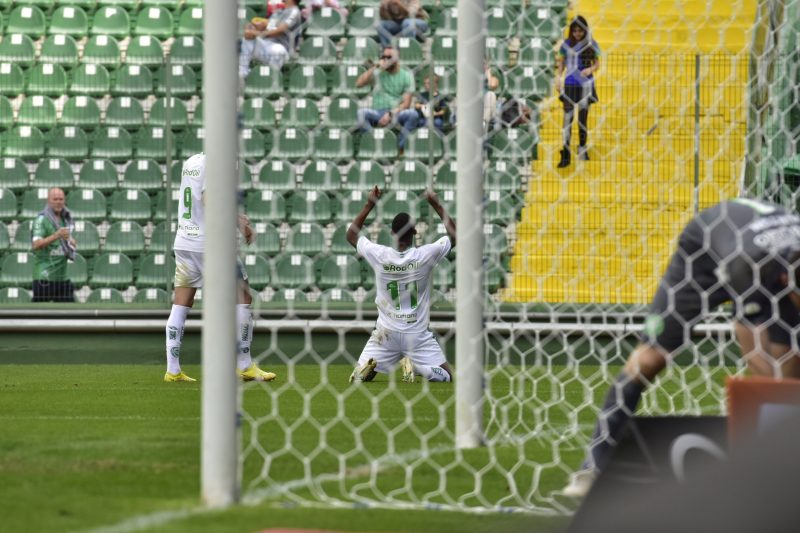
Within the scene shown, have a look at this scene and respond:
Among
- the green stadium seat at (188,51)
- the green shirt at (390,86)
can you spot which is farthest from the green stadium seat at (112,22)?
the green shirt at (390,86)

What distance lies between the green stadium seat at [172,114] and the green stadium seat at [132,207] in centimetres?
73

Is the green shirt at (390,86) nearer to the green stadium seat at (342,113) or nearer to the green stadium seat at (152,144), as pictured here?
the green stadium seat at (342,113)

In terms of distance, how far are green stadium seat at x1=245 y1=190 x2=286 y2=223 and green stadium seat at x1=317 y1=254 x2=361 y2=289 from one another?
62 centimetres

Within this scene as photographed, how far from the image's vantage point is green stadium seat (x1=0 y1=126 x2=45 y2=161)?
1374 centimetres

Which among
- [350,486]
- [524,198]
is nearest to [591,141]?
[524,198]

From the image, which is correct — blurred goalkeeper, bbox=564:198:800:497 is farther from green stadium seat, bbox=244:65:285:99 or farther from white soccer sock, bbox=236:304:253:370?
green stadium seat, bbox=244:65:285:99

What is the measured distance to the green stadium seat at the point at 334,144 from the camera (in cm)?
1286

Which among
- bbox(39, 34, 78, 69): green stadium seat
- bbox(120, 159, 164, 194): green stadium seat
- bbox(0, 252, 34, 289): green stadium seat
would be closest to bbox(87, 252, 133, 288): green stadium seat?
bbox(0, 252, 34, 289): green stadium seat

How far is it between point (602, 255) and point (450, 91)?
2.13m

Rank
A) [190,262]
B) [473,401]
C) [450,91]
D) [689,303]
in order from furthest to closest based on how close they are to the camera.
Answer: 1. [450,91]
2. [190,262]
3. [473,401]
4. [689,303]

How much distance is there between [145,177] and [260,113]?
1560 mm

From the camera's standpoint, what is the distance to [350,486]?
522 centimetres

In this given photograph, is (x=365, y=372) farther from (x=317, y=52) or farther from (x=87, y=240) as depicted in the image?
(x=317, y=52)

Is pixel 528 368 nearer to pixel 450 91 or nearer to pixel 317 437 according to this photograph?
pixel 450 91
